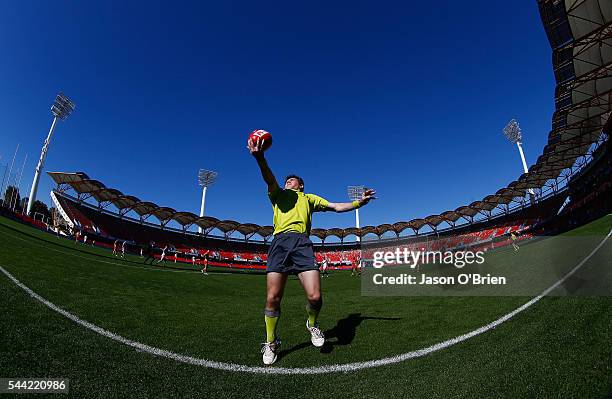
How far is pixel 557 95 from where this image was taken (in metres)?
24.3

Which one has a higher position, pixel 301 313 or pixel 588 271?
pixel 588 271

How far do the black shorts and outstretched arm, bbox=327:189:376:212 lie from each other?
35.1 inches

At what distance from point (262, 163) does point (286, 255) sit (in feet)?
4.34

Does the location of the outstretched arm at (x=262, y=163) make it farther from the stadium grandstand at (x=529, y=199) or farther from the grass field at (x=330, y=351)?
the stadium grandstand at (x=529, y=199)

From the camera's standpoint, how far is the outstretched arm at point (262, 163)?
3688 millimetres

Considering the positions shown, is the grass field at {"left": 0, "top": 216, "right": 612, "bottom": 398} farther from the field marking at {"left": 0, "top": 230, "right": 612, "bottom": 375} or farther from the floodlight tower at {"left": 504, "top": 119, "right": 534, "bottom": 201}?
the floodlight tower at {"left": 504, "top": 119, "right": 534, "bottom": 201}

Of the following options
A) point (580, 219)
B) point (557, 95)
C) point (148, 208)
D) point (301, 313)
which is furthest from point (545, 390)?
point (148, 208)

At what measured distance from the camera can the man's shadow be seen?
407 cm

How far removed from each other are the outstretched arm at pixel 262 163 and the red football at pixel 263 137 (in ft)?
0.14

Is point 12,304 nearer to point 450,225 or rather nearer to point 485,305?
point 485,305

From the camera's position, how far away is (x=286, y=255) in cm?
396

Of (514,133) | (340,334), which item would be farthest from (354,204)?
(514,133)

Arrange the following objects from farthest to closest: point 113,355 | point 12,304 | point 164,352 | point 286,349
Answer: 1. point 12,304
2. point 286,349
3. point 164,352
4. point 113,355

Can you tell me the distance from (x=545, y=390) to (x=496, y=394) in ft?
1.25
